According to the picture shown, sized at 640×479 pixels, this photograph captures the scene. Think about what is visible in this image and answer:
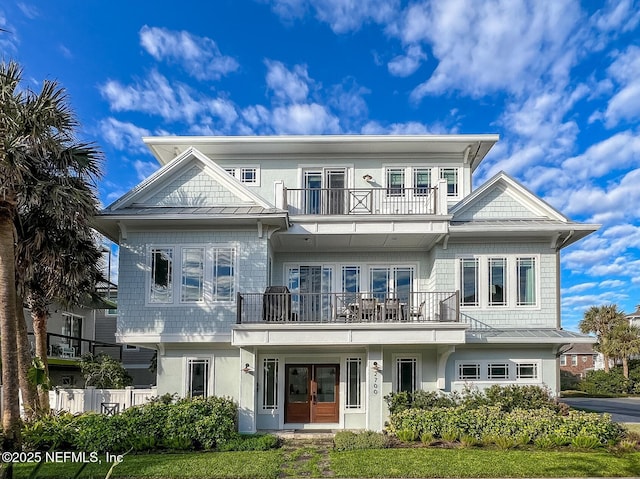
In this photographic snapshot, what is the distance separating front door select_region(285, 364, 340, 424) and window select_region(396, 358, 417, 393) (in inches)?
79.2

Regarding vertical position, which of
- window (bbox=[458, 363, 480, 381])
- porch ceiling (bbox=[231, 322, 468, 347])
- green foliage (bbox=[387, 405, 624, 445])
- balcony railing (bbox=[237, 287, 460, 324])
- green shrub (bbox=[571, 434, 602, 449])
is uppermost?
balcony railing (bbox=[237, 287, 460, 324])

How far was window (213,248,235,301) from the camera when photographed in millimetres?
15023

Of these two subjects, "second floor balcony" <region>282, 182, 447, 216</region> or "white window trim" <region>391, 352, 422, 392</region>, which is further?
"second floor balcony" <region>282, 182, 447, 216</region>

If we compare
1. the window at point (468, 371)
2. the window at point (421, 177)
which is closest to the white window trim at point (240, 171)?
the window at point (421, 177)

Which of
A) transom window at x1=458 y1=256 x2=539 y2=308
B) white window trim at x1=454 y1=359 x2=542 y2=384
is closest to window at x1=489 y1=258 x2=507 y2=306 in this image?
transom window at x1=458 y1=256 x2=539 y2=308

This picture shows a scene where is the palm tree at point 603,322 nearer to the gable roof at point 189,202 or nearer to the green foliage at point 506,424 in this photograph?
the green foliage at point 506,424

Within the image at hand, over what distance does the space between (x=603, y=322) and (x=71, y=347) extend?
4314 centimetres

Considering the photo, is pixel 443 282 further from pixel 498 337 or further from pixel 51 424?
pixel 51 424

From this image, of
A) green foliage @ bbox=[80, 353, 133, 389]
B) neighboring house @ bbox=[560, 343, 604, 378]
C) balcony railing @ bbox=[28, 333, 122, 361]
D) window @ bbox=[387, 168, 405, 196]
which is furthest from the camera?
neighboring house @ bbox=[560, 343, 604, 378]

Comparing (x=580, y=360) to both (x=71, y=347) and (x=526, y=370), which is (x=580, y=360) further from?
(x=71, y=347)

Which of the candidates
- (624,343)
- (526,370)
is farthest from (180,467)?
(624,343)

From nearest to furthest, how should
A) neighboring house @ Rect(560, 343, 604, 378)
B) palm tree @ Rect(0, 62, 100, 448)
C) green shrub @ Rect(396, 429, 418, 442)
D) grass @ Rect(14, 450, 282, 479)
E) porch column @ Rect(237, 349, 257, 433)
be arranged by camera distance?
grass @ Rect(14, 450, 282, 479) → palm tree @ Rect(0, 62, 100, 448) → green shrub @ Rect(396, 429, 418, 442) → porch column @ Rect(237, 349, 257, 433) → neighboring house @ Rect(560, 343, 604, 378)

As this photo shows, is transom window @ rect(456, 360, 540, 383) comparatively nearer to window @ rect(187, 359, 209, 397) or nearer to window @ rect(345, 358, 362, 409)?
window @ rect(345, 358, 362, 409)

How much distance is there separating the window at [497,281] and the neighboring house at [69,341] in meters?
14.5
